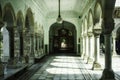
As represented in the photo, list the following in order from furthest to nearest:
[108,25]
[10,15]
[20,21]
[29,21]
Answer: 1. [29,21]
2. [20,21]
3. [10,15]
4. [108,25]

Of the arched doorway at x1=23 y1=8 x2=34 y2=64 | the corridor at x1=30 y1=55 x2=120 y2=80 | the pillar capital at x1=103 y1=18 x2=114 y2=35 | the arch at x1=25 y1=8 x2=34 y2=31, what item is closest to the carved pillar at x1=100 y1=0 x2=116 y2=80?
the pillar capital at x1=103 y1=18 x2=114 y2=35

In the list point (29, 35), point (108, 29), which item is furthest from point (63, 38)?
point (108, 29)

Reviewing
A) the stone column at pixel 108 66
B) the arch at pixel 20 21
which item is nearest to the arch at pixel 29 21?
Answer: the arch at pixel 20 21

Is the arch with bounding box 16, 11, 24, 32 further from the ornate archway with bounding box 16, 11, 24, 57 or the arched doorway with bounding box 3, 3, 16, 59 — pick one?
the arched doorway with bounding box 3, 3, 16, 59

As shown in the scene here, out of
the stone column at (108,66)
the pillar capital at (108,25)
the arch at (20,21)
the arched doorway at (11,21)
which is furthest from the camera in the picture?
the arch at (20,21)

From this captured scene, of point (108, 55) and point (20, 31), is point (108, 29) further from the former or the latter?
point (20, 31)

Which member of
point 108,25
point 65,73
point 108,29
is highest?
point 108,25

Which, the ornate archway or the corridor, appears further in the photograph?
the ornate archway

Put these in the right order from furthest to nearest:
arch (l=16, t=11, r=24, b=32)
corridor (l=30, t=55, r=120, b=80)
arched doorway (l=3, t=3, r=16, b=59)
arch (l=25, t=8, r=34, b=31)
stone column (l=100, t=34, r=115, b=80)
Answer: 1. arch (l=25, t=8, r=34, b=31)
2. arch (l=16, t=11, r=24, b=32)
3. arched doorway (l=3, t=3, r=16, b=59)
4. corridor (l=30, t=55, r=120, b=80)
5. stone column (l=100, t=34, r=115, b=80)

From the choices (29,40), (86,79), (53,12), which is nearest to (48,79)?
(86,79)

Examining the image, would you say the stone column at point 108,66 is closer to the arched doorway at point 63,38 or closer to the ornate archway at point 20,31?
the ornate archway at point 20,31

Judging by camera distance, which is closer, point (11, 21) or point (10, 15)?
point (10, 15)

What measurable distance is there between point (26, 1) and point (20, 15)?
71.5 inches

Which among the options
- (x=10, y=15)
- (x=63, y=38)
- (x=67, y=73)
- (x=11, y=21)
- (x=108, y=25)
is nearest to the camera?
(x=108, y=25)
